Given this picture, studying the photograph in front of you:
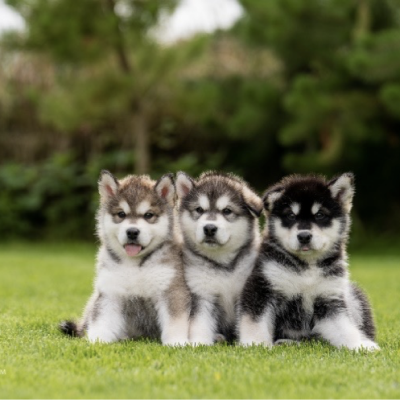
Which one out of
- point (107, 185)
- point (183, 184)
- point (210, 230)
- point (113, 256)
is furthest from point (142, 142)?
point (210, 230)

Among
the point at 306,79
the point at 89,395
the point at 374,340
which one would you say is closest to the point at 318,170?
the point at 306,79

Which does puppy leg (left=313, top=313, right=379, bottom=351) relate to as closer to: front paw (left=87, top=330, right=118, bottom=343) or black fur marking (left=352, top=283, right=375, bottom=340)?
black fur marking (left=352, top=283, right=375, bottom=340)

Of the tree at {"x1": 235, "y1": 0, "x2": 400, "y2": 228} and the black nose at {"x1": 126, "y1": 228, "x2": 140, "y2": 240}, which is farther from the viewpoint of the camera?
the tree at {"x1": 235, "y1": 0, "x2": 400, "y2": 228}

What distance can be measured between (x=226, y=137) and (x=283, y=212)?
11200 millimetres

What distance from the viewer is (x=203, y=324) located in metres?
4.93

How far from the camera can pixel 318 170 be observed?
45.1 ft

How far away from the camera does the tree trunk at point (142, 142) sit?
1509 cm

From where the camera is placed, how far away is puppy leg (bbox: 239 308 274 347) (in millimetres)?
4745

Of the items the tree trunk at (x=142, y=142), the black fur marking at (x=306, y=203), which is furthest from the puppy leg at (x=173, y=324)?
the tree trunk at (x=142, y=142)

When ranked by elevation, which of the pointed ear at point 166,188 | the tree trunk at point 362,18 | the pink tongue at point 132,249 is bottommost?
the pink tongue at point 132,249

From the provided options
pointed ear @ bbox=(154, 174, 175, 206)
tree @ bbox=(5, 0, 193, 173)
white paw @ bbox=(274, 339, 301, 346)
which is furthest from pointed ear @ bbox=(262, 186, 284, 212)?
tree @ bbox=(5, 0, 193, 173)

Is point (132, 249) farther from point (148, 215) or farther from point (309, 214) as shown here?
point (309, 214)

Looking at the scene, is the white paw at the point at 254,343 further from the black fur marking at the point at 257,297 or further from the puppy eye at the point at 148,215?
the puppy eye at the point at 148,215

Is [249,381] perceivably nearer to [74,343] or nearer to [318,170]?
[74,343]
